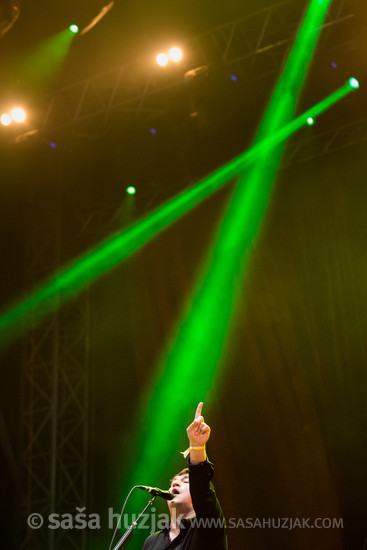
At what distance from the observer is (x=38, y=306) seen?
26.8ft

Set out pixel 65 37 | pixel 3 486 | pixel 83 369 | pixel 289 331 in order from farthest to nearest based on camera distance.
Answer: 1. pixel 83 369
2. pixel 3 486
3. pixel 289 331
4. pixel 65 37

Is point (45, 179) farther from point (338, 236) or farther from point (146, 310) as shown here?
point (338, 236)

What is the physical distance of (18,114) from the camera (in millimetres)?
7391

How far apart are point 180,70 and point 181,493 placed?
4.91 meters

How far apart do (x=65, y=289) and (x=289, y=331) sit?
3058mm

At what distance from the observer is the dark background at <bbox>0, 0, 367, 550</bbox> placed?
20.7 feet

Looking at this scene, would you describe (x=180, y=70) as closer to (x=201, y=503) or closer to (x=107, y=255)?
(x=107, y=255)

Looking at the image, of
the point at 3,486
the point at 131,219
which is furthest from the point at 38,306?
the point at 3,486

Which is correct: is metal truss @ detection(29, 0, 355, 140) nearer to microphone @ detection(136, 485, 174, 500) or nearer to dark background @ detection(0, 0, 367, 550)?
dark background @ detection(0, 0, 367, 550)

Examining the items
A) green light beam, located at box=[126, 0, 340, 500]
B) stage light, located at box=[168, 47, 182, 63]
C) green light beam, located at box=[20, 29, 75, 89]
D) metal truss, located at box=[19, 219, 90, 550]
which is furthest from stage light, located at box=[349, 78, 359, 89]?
metal truss, located at box=[19, 219, 90, 550]

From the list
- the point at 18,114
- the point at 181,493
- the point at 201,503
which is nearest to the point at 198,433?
the point at 201,503

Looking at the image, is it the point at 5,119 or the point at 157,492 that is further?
the point at 5,119

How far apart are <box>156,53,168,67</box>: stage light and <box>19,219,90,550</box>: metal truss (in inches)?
115

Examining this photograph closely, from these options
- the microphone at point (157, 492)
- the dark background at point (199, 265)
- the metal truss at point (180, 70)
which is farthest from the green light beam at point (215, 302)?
the microphone at point (157, 492)
